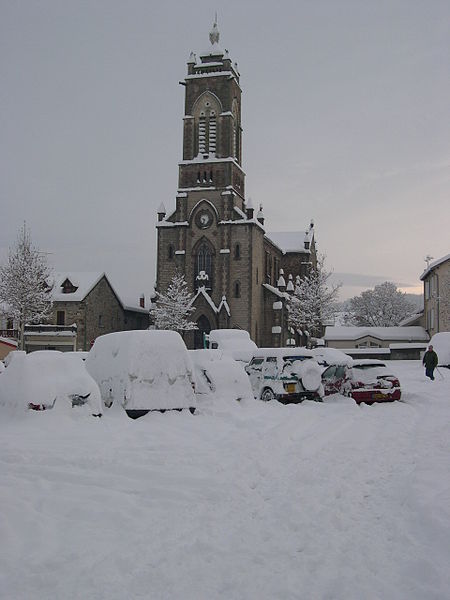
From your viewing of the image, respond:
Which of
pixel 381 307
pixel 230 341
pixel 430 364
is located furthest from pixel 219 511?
pixel 381 307

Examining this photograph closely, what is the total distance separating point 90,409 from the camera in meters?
13.1

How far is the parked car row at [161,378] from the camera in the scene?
43.4 feet

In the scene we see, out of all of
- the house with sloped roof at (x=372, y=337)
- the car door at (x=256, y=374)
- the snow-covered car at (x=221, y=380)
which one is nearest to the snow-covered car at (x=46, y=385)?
the snow-covered car at (x=221, y=380)

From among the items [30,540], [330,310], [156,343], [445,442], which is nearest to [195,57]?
[330,310]

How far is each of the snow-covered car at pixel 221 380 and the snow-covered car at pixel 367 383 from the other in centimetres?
315

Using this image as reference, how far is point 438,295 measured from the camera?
198 ft

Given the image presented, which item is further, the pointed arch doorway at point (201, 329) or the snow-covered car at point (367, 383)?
the pointed arch doorway at point (201, 329)

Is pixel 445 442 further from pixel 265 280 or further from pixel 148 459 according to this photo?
pixel 265 280

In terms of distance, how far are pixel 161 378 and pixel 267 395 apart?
4577 millimetres

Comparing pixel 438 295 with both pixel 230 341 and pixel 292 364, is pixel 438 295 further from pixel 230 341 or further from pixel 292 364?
pixel 292 364

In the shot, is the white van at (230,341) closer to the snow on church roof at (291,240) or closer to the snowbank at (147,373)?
the snowbank at (147,373)

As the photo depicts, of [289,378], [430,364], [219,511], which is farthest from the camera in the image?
[430,364]

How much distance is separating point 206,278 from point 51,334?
1475 cm

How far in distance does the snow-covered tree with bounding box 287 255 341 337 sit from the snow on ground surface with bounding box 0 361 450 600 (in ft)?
163
